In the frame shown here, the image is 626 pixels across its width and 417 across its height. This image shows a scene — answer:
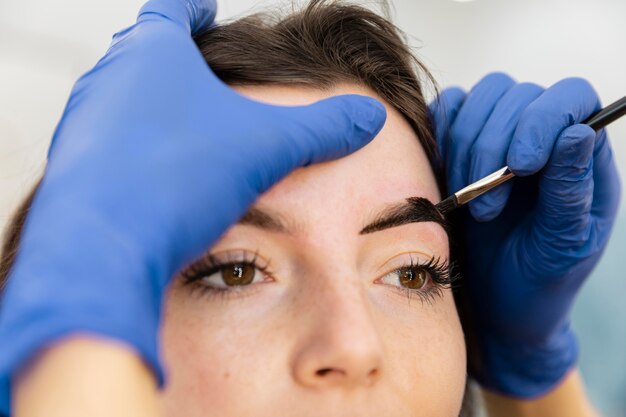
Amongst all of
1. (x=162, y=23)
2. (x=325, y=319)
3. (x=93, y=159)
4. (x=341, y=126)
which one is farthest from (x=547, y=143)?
(x=93, y=159)

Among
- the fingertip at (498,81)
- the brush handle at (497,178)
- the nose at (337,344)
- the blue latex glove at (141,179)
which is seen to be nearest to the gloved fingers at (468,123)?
the fingertip at (498,81)

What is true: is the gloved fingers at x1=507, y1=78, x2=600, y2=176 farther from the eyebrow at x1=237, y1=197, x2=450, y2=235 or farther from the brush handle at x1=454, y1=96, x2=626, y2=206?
the eyebrow at x1=237, y1=197, x2=450, y2=235

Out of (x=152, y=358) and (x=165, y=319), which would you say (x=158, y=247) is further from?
(x=165, y=319)

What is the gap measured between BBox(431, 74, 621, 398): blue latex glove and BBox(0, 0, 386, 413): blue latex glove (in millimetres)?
331

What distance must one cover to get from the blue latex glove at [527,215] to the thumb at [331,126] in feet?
0.95

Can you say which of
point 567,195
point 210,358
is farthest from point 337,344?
point 567,195

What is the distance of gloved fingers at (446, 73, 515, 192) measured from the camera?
1.25 m

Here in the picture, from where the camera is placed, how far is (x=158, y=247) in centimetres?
62

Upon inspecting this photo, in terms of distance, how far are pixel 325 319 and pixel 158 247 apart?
306mm

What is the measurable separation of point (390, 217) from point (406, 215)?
1.7 inches

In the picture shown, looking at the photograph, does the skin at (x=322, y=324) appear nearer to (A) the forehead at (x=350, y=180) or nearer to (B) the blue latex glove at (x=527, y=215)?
(A) the forehead at (x=350, y=180)

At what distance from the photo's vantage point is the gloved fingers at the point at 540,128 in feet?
3.55

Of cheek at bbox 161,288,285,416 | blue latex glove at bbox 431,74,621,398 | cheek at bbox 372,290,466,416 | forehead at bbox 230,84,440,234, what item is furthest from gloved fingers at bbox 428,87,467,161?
cheek at bbox 161,288,285,416

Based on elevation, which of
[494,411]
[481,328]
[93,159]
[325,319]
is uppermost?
[93,159]
